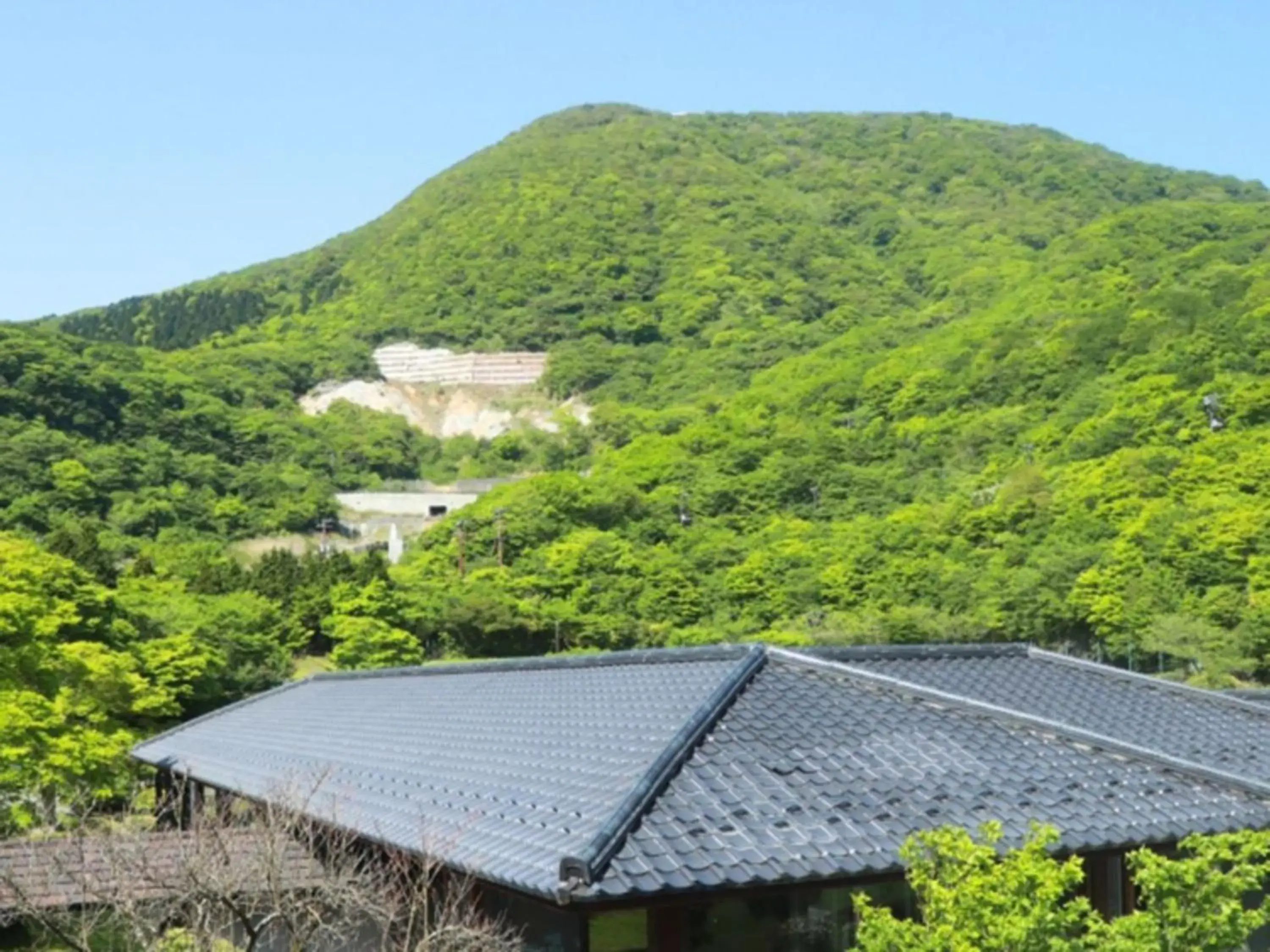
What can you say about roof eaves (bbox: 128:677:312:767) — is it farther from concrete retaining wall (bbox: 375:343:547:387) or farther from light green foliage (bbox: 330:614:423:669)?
concrete retaining wall (bbox: 375:343:547:387)

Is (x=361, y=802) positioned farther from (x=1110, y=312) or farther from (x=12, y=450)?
(x=1110, y=312)

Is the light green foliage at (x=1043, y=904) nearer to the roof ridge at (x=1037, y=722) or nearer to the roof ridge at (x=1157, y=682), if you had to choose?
the roof ridge at (x=1037, y=722)

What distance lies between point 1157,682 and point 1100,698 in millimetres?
675

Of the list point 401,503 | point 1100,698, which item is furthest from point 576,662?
point 401,503

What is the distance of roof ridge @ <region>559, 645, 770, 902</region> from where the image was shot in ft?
18.6

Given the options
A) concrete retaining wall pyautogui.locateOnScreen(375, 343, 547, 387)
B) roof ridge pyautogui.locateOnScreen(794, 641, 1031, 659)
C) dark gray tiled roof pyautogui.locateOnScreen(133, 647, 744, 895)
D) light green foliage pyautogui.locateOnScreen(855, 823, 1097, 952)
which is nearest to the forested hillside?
concrete retaining wall pyautogui.locateOnScreen(375, 343, 547, 387)

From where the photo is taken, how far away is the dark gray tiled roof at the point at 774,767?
20.6 feet

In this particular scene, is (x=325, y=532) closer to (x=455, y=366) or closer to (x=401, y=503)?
(x=401, y=503)

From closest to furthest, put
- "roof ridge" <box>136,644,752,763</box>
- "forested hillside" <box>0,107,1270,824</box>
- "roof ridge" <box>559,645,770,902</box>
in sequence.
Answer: "roof ridge" <box>559,645,770,902</box>
"roof ridge" <box>136,644,752,763</box>
"forested hillside" <box>0,107,1270,824</box>

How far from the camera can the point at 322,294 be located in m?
122

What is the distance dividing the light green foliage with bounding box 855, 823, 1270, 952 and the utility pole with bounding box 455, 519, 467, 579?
→ 160 ft

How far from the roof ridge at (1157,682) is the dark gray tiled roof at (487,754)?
141 inches

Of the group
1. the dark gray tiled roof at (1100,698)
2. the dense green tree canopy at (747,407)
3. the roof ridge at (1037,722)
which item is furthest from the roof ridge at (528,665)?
the dense green tree canopy at (747,407)

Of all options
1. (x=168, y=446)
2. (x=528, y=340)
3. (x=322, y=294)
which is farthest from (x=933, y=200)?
(x=168, y=446)
